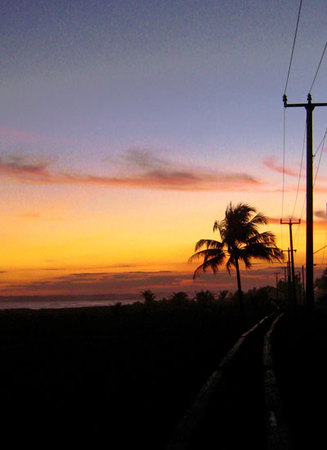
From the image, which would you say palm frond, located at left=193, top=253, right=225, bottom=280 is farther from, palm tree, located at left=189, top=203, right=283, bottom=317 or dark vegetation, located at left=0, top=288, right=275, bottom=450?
dark vegetation, located at left=0, top=288, right=275, bottom=450

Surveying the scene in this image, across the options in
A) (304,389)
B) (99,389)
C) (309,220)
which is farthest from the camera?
(309,220)

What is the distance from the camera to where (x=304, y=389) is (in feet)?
25.0

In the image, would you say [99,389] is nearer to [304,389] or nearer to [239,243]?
[304,389]

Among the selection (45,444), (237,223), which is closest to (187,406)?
(45,444)

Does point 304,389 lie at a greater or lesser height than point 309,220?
lesser

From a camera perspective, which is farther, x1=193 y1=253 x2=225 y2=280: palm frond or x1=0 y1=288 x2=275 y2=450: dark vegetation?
x1=193 y1=253 x2=225 y2=280: palm frond

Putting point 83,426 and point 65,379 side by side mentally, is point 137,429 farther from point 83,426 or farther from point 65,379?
point 65,379

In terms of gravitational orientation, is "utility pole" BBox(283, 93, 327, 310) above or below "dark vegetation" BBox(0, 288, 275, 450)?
above

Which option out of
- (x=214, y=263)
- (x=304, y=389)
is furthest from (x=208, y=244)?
(x=304, y=389)

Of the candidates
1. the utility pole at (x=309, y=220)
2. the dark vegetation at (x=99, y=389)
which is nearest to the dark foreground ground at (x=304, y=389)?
the dark vegetation at (x=99, y=389)

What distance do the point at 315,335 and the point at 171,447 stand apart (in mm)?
12663

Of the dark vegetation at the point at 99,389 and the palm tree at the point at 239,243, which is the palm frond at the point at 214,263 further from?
the dark vegetation at the point at 99,389

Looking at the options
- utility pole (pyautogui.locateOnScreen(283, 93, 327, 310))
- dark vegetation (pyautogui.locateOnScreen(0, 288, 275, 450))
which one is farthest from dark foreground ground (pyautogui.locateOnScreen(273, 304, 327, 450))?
utility pole (pyautogui.locateOnScreen(283, 93, 327, 310))

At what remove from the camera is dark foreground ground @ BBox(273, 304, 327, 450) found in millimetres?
5086
